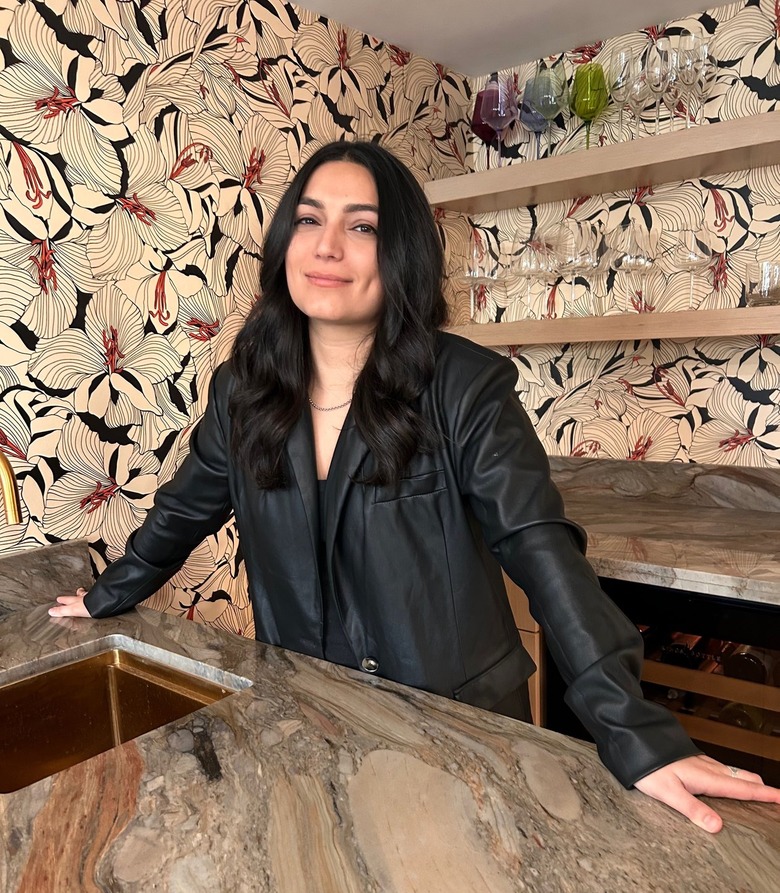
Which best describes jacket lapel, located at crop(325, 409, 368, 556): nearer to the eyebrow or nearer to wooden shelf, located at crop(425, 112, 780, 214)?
the eyebrow

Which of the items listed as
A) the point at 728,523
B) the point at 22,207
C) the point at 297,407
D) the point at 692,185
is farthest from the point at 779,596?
the point at 22,207

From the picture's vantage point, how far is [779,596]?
1.63m

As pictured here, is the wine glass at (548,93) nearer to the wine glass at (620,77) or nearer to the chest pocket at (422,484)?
the wine glass at (620,77)

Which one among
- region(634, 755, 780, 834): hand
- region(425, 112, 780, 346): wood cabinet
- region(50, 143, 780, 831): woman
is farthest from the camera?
region(425, 112, 780, 346): wood cabinet

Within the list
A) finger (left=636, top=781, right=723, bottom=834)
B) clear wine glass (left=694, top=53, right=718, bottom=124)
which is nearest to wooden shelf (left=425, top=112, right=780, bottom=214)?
clear wine glass (left=694, top=53, right=718, bottom=124)

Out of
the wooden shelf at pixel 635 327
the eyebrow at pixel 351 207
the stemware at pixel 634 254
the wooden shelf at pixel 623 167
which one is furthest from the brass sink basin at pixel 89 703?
the stemware at pixel 634 254

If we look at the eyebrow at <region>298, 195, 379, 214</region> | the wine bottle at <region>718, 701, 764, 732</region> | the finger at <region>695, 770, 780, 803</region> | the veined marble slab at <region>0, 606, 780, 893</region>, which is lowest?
the wine bottle at <region>718, 701, 764, 732</region>

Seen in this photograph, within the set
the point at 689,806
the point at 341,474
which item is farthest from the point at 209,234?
the point at 689,806

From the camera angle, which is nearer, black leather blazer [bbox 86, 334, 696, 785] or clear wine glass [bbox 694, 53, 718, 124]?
black leather blazer [bbox 86, 334, 696, 785]

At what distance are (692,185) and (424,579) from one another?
1.65 metres

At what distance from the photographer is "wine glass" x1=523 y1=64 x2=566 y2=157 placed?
2.39 metres

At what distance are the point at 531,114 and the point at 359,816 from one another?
229 centimetres

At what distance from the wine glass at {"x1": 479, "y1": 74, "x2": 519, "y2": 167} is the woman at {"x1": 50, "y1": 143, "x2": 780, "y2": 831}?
1365 mm

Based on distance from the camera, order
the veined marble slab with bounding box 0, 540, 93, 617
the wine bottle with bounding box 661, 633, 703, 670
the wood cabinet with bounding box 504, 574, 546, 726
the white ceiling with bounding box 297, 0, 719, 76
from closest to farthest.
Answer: the veined marble slab with bounding box 0, 540, 93, 617 < the wine bottle with bounding box 661, 633, 703, 670 < the wood cabinet with bounding box 504, 574, 546, 726 < the white ceiling with bounding box 297, 0, 719, 76
